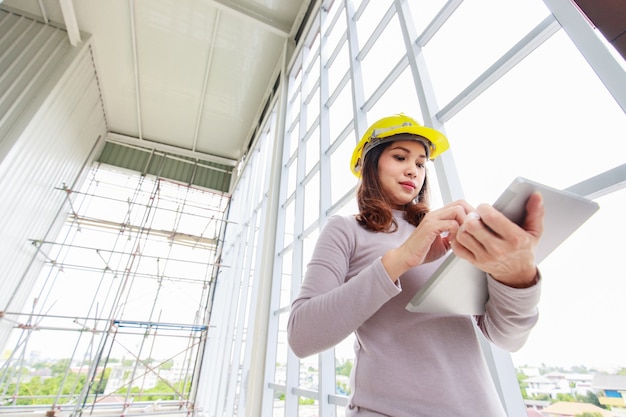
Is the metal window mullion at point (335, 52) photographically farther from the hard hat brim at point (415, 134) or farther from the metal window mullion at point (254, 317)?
the hard hat brim at point (415, 134)

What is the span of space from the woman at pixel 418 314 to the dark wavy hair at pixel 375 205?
0.06 meters

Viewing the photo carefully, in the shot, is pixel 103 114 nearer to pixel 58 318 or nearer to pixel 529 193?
pixel 58 318

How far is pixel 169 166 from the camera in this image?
24.9ft

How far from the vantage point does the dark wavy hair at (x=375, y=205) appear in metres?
0.81

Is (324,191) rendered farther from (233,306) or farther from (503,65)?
(233,306)

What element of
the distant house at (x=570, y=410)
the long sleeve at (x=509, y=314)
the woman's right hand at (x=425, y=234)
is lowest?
the distant house at (x=570, y=410)

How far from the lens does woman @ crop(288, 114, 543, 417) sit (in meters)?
0.44

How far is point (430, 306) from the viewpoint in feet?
1.87

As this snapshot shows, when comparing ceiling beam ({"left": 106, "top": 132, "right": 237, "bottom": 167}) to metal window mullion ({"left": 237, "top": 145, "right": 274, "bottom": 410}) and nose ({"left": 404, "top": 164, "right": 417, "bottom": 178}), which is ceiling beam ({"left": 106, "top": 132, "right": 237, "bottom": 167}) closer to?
metal window mullion ({"left": 237, "top": 145, "right": 274, "bottom": 410})

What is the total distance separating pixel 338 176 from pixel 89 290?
6.13 metres

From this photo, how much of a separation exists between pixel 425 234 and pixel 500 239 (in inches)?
5.0

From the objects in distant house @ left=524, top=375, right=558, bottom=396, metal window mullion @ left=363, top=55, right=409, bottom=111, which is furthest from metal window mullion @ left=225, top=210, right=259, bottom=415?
distant house @ left=524, top=375, right=558, bottom=396

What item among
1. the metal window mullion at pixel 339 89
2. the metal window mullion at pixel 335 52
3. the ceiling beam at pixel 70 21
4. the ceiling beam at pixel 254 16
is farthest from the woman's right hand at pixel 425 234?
the ceiling beam at pixel 70 21

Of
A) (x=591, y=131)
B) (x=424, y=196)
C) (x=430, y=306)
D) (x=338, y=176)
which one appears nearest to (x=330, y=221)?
(x=430, y=306)
